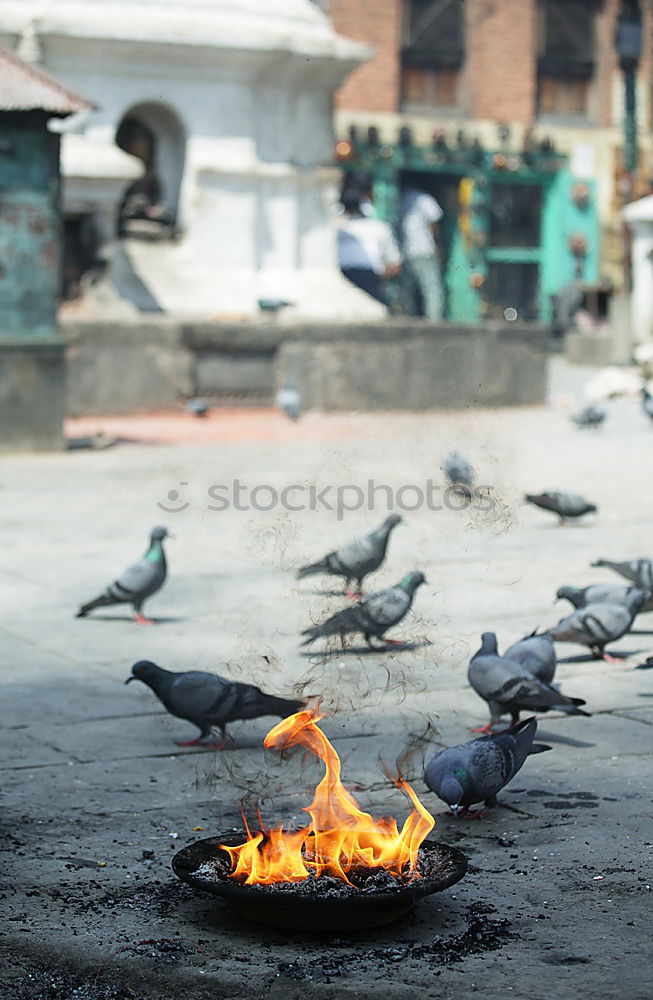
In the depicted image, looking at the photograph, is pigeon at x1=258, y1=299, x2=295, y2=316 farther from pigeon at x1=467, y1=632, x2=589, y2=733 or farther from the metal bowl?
the metal bowl

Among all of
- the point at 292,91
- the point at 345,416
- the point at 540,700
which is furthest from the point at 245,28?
the point at 540,700

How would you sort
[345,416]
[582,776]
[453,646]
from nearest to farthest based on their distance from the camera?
[582,776], [453,646], [345,416]

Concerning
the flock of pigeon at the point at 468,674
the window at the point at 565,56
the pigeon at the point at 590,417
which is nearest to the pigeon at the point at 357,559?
the flock of pigeon at the point at 468,674

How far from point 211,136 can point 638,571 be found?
13931 millimetres

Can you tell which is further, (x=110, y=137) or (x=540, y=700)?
(x=110, y=137)

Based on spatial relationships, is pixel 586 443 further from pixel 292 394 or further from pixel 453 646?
pixel 453 646

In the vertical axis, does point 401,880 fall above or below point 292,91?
below

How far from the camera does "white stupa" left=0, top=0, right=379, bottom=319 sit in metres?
19.1

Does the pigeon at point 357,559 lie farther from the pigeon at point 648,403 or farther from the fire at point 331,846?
the pigeon at point 648,403

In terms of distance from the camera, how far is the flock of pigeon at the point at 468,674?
15.0ft

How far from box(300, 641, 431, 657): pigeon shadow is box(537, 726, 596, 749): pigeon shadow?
1.35 meters

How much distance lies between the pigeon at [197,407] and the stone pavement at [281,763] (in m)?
5.05

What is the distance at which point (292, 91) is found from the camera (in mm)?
20672

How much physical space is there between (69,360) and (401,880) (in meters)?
13.3
